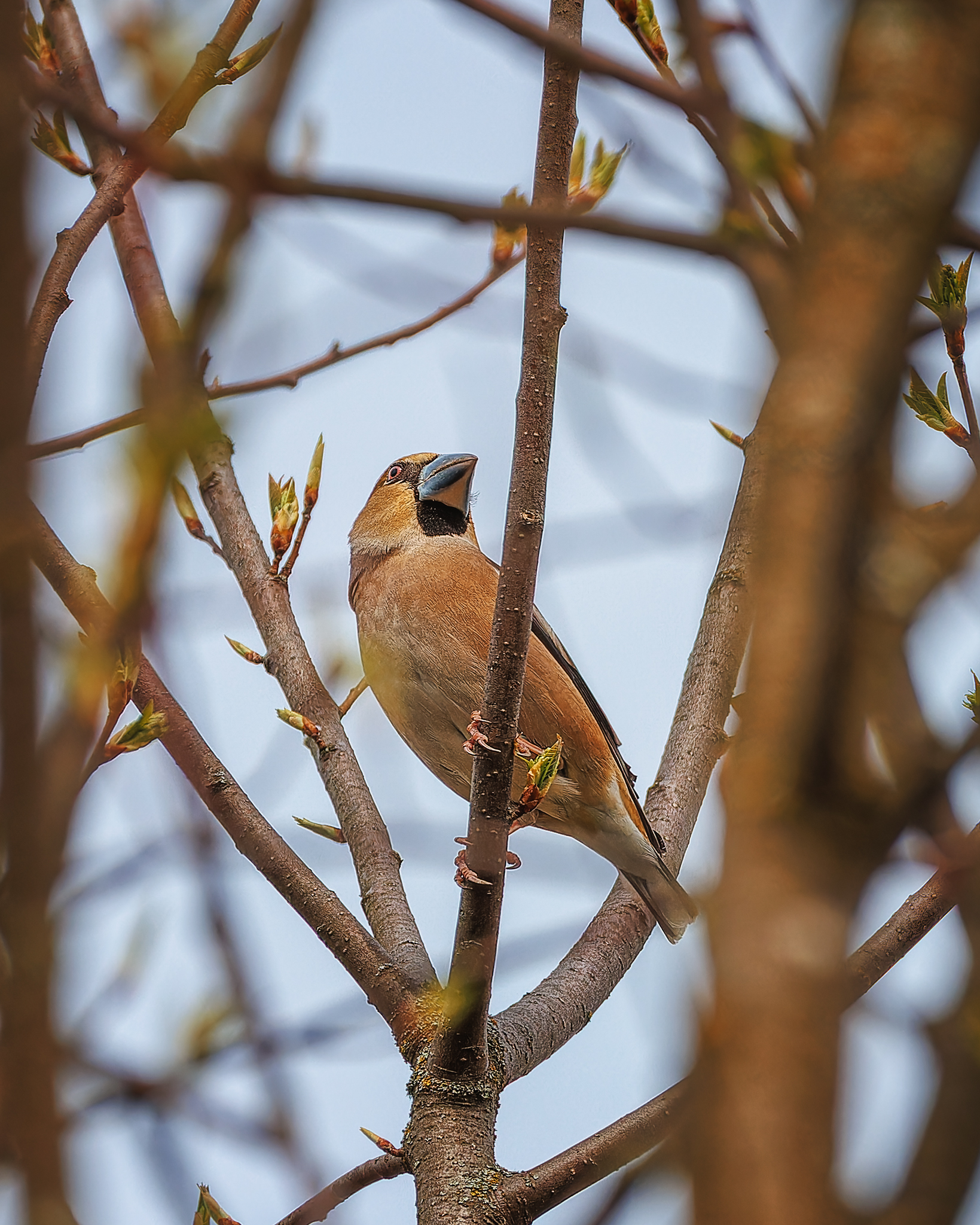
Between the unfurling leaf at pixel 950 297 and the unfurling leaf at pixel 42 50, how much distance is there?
2973 mm

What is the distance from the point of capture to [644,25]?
3082mm

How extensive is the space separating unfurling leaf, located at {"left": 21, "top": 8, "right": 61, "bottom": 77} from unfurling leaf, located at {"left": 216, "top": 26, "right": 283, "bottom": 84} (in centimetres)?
99

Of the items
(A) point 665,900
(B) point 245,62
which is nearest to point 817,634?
(B) point 245,62

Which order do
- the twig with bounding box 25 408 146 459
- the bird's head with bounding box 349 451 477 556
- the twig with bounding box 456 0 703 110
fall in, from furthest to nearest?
the bird's head with bounding box 349 451 477 556 < the twig with bounding box 25 408 146 459 < the twig with bounding box 456 0 703 110

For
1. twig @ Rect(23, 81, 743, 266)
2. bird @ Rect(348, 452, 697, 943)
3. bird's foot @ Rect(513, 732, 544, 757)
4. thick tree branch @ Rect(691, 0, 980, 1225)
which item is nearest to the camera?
thick tree branch @ Rect(691, 0, 980, 1225)

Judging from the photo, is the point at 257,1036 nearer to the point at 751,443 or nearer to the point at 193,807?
the point at 193,807

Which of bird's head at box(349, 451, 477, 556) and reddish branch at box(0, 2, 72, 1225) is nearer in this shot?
reddish branch at box(0, 2, 72, 1225)

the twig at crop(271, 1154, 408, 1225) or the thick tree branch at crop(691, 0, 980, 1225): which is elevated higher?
the twig at crop(271, 1154, 408, 1225)

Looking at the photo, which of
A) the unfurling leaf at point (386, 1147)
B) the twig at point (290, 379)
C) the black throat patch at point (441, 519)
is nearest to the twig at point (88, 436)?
the twig at point (290, 379)

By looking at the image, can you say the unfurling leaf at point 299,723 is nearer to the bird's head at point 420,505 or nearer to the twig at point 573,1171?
the twig at point 573,1171

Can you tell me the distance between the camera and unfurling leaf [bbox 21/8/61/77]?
423cm

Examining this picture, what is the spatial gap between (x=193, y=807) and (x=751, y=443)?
10.4 feet

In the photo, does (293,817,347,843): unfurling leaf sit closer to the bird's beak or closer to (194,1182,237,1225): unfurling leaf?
(194,1182,237,1225): unfurling leaf

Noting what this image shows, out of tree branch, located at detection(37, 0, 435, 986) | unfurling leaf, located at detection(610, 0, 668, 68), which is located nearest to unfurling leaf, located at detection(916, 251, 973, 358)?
unfurling leaf, located at detection(610, 0, 668, 68)
